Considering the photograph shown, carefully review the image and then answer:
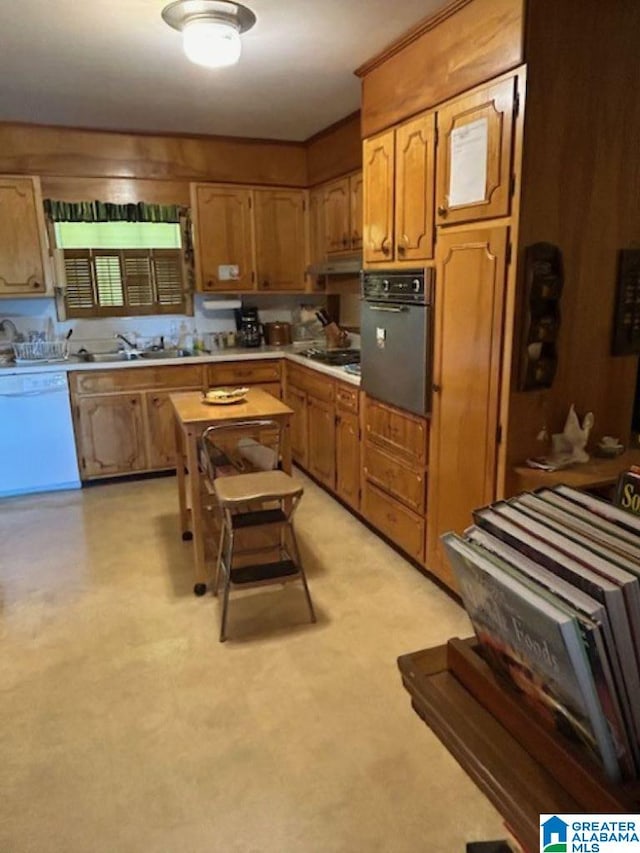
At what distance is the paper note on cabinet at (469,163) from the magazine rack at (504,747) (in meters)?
1.93

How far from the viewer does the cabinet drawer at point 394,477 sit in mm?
2936

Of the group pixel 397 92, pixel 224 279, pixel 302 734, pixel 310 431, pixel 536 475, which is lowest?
pixel 302 734

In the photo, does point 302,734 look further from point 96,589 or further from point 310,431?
point 310,431

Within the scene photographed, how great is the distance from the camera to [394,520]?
3.21 meters

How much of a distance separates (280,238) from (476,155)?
2.78m

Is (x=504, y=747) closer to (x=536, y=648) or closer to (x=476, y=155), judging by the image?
(x=536, y=648)

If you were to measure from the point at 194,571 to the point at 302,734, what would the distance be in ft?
4.22

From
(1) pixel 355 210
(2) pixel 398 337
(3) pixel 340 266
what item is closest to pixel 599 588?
(2) pixel 398 337

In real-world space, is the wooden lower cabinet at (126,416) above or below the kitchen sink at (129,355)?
below

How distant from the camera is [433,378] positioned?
2.70 m

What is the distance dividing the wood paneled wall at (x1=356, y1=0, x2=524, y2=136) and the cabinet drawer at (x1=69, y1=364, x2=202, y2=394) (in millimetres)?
2152

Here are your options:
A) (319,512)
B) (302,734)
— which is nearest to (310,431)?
(319,512)

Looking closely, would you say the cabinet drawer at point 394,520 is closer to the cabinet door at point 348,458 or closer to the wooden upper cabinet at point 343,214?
the cabinet door at point 348,458

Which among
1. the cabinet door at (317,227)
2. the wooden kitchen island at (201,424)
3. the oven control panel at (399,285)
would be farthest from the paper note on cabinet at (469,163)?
the cabinet door at (317,227)
